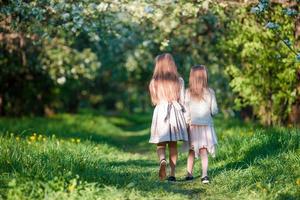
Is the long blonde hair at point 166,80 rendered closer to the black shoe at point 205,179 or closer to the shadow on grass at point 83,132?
Answer: the black shoe at point 205,179

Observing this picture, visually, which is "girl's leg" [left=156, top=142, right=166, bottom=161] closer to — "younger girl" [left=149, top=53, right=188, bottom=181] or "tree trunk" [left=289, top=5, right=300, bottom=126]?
"younger girl" [left=149, top=53, right=188, bottom=181]

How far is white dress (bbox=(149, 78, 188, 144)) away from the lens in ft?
32.1

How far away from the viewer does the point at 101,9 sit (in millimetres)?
13141

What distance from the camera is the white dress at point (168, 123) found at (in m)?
9.77

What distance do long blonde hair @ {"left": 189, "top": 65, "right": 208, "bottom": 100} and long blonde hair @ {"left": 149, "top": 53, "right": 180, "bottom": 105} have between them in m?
0.24

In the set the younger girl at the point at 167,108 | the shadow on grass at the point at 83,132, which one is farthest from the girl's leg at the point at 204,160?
the shadow on grass at the point at 83,132

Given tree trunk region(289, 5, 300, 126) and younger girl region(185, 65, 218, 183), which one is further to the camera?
tree trunk region(289, 5, 300, 126)

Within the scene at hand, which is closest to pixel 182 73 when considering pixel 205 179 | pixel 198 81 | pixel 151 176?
pixel 151 176

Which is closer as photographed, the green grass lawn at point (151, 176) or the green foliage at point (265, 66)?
the green grass lawn at point (151, 176)

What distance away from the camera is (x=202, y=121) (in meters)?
9.92

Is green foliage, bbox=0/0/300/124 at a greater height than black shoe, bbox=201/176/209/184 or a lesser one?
greater

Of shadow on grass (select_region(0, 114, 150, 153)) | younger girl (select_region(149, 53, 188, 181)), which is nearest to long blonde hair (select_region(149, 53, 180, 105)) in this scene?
younger girl (select_region(149, 53, 188, 181))

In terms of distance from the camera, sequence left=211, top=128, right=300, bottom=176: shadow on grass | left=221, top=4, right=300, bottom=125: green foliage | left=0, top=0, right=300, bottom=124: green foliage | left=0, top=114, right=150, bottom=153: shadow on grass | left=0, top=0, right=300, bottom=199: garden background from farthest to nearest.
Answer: left=0, top=114, right=150, bottom=153: shadow on grass
left=221, top=4, right=300, bottom=125: green foliage
left=0, top=0, right=300, bottom=124: green foliage
left=211, top=128, right=300, bottom=176: shadow on grass
left=0, top=0, right=300, bottom=199: garden background

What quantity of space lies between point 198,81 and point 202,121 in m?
0.63
